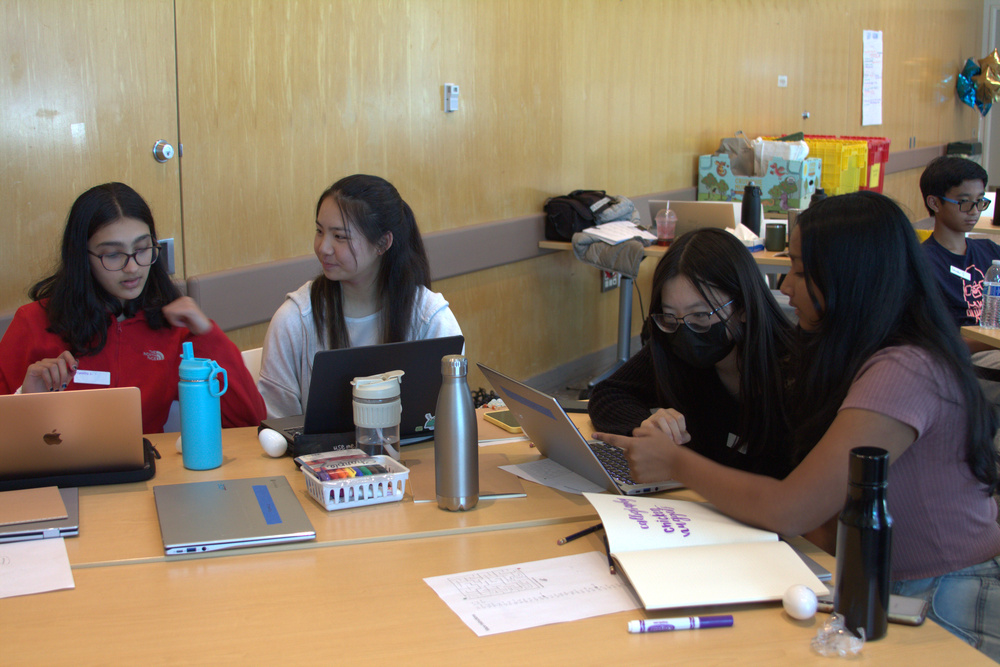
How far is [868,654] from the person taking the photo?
3.47 ft

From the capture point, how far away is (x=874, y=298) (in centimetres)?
141

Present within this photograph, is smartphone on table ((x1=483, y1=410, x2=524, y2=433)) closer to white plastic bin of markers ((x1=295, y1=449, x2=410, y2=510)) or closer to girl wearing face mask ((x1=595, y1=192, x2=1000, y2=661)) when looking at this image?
white plastic bin of markers ((x1=295, y1=449, x2=410, y2=510))

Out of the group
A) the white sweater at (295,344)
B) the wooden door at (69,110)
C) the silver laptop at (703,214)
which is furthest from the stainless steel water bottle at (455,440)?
the silver laptop at (703,214)

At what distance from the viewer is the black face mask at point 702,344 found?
A: 5.82 feet

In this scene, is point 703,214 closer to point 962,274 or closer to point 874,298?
point 962,274

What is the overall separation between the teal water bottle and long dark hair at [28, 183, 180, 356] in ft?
1.90

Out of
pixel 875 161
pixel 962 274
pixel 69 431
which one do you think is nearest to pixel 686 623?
pixel 69 431

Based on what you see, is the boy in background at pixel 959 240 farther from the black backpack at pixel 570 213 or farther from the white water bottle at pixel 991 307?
the black backpack at pixel 570 213

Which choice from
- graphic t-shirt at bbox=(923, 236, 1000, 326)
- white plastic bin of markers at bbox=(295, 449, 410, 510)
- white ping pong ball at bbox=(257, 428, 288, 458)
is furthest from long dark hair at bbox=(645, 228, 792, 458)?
graphic t-shirt at bbox=(923, 236, 1000, 326)

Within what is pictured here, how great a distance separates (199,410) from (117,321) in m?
0.67

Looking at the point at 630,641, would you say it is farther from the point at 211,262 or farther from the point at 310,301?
the point at 211,262

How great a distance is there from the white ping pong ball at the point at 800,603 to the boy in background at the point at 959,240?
8.76 ft

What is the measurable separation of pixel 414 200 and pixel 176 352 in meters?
1.83

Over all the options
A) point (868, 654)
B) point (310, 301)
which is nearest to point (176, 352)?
point (310, 301)
